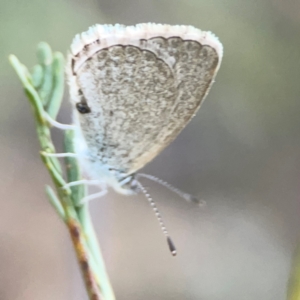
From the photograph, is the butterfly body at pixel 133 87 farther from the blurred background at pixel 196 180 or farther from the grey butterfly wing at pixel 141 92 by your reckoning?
the blurred background at pixel 196 180

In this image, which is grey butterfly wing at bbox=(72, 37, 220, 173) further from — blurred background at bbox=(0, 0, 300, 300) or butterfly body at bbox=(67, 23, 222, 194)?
blurred background at bbox=(0, 0, 300, 300)

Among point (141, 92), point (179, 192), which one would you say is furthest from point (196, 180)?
point (141, 92)

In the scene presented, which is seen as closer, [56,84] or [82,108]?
[56,84]

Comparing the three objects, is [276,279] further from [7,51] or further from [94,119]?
[7,51]

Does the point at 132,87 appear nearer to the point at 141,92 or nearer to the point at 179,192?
the point at 141,92

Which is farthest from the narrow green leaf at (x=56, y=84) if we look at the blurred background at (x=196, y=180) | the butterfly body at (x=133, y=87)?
the blurred background at (x=196, y=180)
